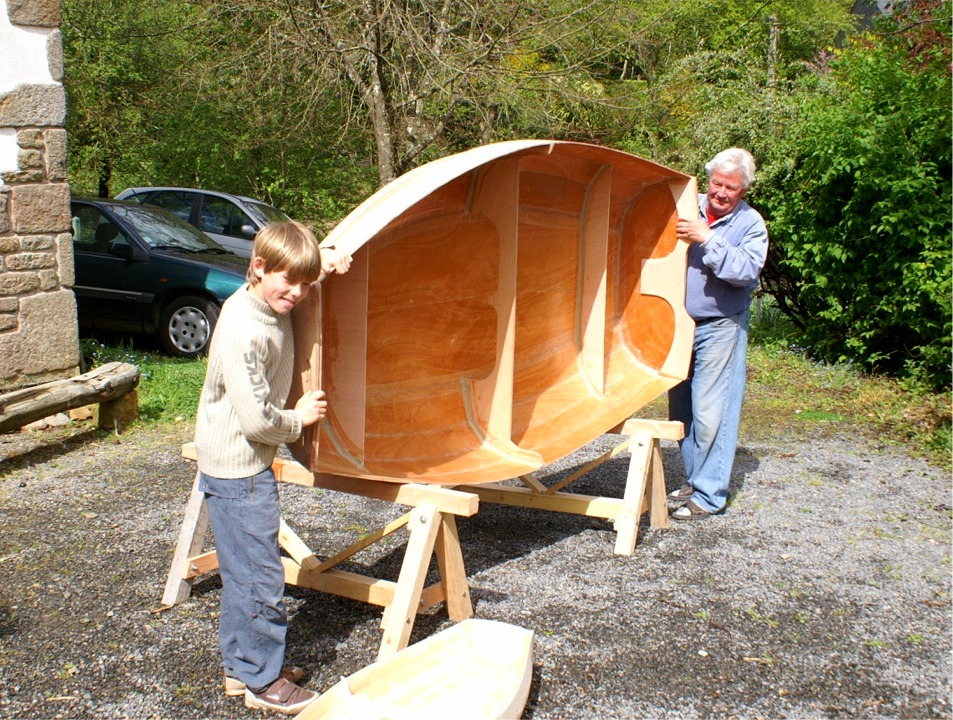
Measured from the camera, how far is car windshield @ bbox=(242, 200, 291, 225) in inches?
508

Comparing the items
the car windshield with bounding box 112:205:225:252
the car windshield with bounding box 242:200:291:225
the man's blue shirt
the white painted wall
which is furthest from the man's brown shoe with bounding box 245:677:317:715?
the car windshield with bounding box 242:200:291:225

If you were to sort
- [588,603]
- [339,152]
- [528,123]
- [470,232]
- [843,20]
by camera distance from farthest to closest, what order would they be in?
[843,20], [339,152], [528,123], [470,232], [588,603]

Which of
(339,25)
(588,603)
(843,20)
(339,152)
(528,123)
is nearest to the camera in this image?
(588,603)

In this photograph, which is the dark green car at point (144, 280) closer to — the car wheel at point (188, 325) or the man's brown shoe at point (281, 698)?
the car wheel at point (188, 325)

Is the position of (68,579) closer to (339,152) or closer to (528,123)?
(528,123)

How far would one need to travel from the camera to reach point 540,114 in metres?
14.0

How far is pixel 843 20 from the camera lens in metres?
31.4

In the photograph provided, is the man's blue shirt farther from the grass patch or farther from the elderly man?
the grass patch

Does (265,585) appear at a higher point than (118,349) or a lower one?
higher

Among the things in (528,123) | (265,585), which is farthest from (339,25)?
(265,585)

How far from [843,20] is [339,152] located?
21.0m

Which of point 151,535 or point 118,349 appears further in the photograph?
point 118,349

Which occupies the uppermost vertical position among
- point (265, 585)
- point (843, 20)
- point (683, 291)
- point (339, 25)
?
point (843, 20)

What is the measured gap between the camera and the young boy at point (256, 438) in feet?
9.48
